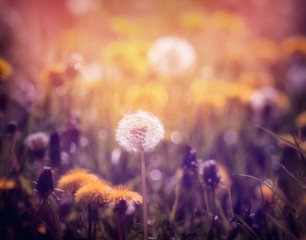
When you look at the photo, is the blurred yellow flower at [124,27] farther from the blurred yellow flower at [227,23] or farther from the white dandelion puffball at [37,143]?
the white dandelion puffball at [37,143]

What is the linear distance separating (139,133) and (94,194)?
0.17 metres

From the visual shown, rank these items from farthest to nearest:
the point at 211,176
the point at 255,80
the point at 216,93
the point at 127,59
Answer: the point at 255,80 → the point at 127,59 → the point at 216,93 → the point at 211,176

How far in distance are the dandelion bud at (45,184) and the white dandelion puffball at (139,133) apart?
7.0 inches

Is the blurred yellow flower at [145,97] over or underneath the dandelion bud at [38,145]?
over

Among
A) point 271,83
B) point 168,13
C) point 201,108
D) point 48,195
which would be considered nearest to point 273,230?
point 48,195

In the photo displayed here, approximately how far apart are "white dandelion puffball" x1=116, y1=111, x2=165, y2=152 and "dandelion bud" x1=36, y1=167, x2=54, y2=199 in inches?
7.0

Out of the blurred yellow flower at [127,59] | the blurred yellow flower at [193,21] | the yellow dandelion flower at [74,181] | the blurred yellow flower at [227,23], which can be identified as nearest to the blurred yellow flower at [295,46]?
the blurred yellow flower at [227,23]

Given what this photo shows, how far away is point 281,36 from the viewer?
164 inches

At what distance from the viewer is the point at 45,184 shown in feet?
2.20

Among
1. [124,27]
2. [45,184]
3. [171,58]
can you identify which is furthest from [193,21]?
[45,184]

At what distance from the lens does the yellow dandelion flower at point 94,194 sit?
2.18 feet

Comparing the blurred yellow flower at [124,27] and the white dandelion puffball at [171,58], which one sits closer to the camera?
the white dandelion puffball at [171,58]

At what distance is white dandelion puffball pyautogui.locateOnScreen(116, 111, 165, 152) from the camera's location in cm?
68

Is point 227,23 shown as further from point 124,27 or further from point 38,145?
point 38,145
